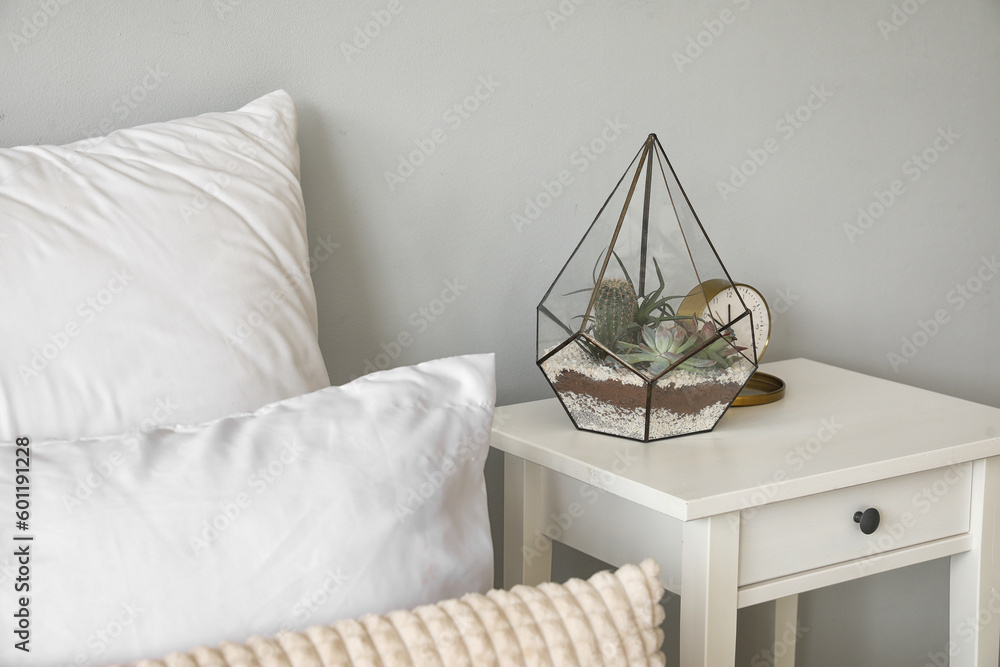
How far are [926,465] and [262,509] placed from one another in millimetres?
735

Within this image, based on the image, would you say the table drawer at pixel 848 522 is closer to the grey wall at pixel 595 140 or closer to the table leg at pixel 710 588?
the table leg at pixel 710 588

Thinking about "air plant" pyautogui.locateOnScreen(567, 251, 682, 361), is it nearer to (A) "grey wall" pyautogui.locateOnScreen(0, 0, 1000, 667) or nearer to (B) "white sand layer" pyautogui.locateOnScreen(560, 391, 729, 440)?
(B) "white sand layer" pyautogui.locateOnScreen(560, 391, 729, 440)

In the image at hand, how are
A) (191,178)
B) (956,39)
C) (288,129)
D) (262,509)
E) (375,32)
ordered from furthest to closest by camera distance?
1. (956,39)
2. (375,32)
3. (288,129)
4. (191,178)
5. (262,509)

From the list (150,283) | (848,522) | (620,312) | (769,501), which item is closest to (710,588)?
(769,501)

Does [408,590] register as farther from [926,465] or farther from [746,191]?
[746,191]

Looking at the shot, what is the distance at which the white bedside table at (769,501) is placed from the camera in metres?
0.85

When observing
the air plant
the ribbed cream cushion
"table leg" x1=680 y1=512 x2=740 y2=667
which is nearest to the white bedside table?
"table leg" x1=680 y1=512 x2=740 y2=667

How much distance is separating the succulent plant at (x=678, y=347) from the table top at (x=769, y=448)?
95 millimetres

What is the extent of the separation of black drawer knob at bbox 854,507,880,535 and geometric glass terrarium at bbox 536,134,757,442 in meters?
0.19

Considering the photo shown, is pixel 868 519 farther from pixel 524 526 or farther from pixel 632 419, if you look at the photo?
pixel 524 526

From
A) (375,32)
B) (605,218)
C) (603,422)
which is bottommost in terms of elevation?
(603,422)

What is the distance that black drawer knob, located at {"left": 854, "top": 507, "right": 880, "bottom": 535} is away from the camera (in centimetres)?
93

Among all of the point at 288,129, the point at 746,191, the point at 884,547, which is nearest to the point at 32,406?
the point at 288,129

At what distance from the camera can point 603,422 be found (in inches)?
39.6
